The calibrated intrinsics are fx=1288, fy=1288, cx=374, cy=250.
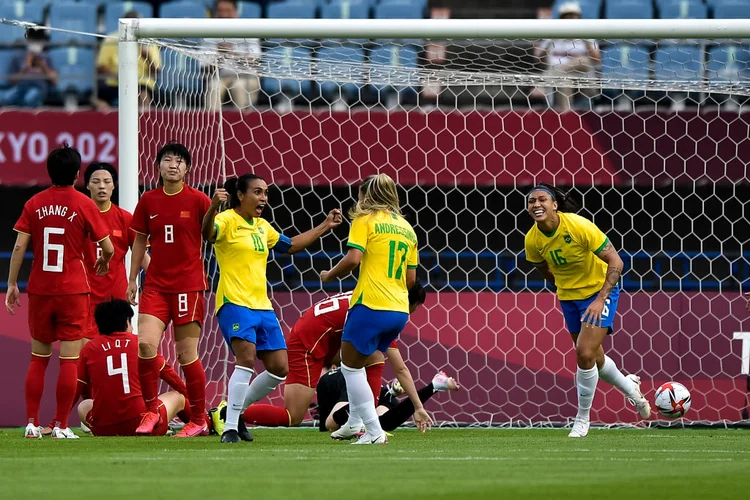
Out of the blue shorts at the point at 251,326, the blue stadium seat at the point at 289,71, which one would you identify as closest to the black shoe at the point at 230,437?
the blue shorts at the point at 251,326

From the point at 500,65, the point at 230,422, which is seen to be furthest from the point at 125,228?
the point at 500,65

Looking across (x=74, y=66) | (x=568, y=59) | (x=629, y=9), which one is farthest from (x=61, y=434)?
(x=629, y=9)

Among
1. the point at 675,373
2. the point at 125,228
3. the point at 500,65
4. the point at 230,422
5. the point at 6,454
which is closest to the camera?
the point at 6,454

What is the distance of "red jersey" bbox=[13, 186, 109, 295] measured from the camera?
26.9ft

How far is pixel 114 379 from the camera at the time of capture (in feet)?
27.3

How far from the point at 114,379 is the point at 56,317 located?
544 mm

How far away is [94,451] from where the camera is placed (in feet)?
22.5

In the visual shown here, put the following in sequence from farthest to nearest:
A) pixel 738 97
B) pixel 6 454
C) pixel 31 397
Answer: pixel 738 97 → pixel 31 397 → pixel 6 454

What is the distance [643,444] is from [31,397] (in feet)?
12.6

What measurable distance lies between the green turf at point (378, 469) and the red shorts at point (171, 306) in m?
0.77

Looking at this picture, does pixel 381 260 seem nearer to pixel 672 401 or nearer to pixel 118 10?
pixel 672 401

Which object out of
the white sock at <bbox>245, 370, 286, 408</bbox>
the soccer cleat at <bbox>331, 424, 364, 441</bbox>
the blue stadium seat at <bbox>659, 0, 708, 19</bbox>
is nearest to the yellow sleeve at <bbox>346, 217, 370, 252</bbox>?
the white sock at <bbox>245, 370, 286, 408</bbox>

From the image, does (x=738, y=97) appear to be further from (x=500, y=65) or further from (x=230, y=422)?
(x=230, y=422)

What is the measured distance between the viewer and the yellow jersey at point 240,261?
768 cm
